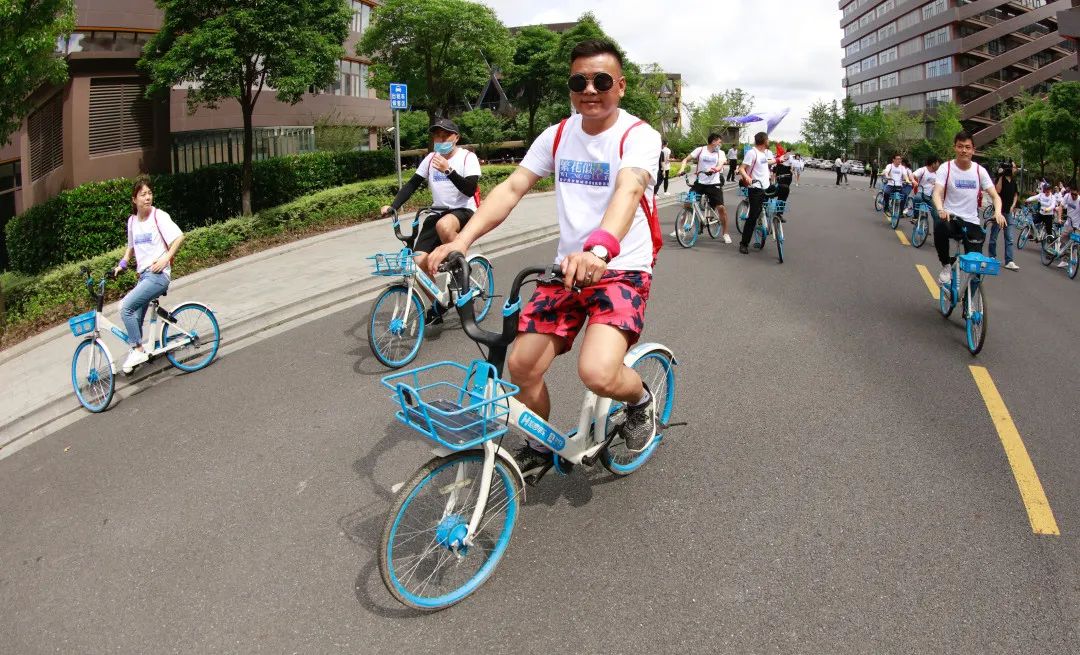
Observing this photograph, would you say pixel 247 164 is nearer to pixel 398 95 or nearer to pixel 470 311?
pixel 398 95

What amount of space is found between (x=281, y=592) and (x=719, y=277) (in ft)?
27.2

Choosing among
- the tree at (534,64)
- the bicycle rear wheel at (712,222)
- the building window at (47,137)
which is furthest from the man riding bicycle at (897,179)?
the tree at (534,64)

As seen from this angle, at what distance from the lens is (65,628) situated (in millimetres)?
3402

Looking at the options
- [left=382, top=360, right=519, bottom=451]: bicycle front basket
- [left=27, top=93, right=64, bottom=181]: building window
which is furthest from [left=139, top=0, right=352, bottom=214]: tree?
[left=382, top=360, right=519, bottom=451]: bicycle front basket

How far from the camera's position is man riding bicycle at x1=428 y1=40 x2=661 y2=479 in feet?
11.6

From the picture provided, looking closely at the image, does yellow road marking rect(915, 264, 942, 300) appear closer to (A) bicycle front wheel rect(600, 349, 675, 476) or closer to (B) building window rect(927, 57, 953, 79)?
(A) bicycle front wheel rect(600, 349, 675, 476)

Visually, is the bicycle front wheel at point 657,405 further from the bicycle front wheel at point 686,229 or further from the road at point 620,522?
the bicycle front wheel at point 686,229

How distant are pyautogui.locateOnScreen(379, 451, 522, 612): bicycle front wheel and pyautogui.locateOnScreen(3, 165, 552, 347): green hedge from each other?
9.03 meters

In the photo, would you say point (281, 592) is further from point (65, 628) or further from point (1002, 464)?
point (1002, 464)

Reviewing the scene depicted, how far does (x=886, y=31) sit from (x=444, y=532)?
117 m

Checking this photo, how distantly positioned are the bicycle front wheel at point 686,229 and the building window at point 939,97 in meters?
84.2

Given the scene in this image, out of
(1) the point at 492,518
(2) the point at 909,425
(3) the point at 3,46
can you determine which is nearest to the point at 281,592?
(1) the point at 492,518

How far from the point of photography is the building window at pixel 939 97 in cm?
8502

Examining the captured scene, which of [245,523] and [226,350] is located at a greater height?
[226,350]
